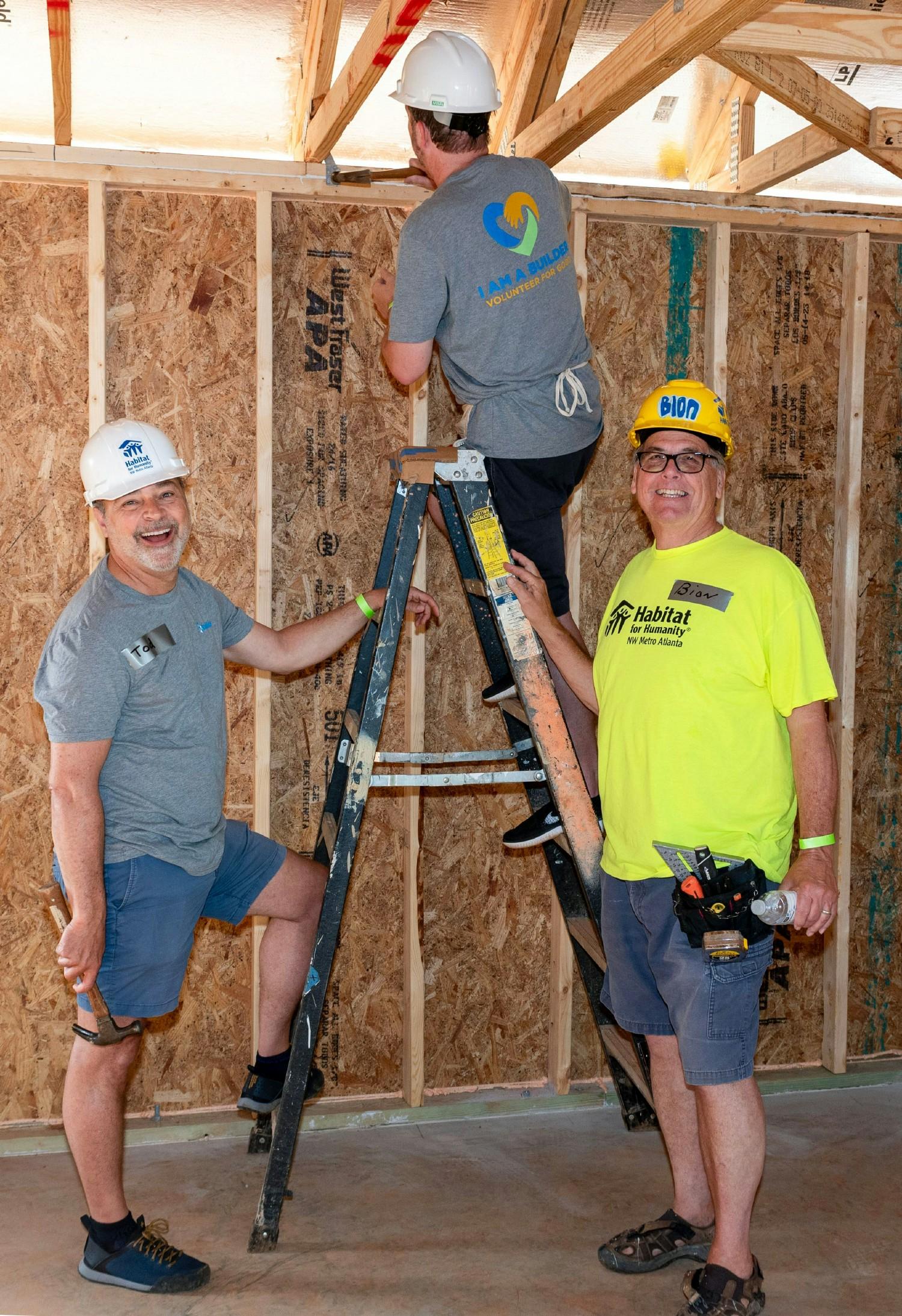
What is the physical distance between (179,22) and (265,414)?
56.6 inches

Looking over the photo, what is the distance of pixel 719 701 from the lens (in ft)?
8.20

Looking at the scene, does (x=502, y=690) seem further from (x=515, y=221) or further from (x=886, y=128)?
(x=886, y=128)

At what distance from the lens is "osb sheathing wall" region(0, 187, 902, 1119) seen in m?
3.61

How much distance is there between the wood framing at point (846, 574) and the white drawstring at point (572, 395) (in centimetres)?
154

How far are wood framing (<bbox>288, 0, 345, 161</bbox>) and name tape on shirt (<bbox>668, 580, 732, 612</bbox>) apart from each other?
2.16 meters

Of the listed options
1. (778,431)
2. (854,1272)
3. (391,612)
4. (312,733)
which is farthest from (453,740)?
(854,1272)

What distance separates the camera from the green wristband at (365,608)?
307 centimetres

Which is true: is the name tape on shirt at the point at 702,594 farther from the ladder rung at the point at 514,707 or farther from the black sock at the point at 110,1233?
the black sock at the point at 110,1233

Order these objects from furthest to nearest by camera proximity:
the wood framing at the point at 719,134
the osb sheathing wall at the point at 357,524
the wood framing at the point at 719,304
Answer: the wood framing at the point at 719,134, the wood framing at the point at 719,304, the osb sheathing wall at the point at 357,524

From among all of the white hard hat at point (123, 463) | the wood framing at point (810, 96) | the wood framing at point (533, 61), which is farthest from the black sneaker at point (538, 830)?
the wood framing at point (533, 61)

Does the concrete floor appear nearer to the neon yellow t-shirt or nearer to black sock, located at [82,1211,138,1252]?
black sock, located at [82,1211,138,1252]

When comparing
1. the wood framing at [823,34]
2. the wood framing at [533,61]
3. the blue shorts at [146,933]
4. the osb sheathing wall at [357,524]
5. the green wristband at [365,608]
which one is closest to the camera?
the blue shorts at [146,933]

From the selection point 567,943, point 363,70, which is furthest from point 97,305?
point 567,943

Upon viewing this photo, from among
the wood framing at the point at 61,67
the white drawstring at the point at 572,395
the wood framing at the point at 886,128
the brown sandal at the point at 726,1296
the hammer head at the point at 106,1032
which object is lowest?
the brown sandal at the point at 726,1296
